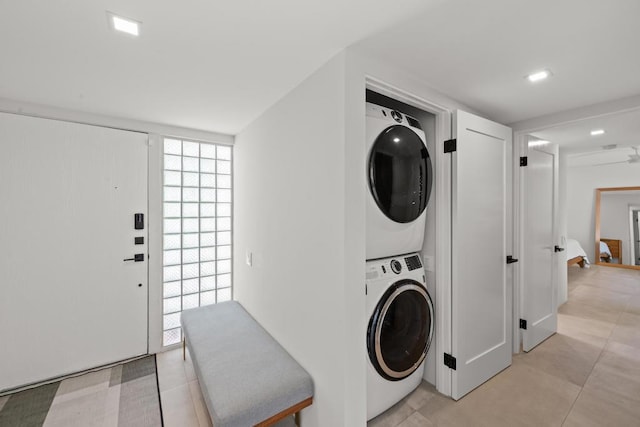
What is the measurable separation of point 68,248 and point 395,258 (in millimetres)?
2656

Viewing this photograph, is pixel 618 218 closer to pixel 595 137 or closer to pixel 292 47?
pixel 595 137

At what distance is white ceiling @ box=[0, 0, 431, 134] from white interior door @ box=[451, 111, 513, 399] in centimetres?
116

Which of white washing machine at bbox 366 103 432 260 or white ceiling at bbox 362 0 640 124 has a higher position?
white ceiling at bbox 362 0 640 124

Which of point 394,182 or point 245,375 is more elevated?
point 394,182

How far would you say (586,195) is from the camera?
18.9 feet

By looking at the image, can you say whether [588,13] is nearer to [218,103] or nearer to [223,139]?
[218,103]

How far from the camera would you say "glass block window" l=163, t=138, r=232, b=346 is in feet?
8.87

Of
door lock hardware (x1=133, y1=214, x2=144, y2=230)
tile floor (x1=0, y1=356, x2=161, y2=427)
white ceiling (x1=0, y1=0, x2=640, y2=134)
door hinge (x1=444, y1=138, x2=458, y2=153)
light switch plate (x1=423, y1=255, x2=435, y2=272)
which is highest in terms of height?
white ceiling (x1=0, y1=0, x2=640, y2=134)

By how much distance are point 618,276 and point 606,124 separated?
433 centimetres

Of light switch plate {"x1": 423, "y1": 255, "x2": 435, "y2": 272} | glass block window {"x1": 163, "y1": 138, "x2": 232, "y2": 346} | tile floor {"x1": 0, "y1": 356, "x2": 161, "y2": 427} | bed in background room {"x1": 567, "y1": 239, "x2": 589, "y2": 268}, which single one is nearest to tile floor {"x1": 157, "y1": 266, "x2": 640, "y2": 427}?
tile floor {"x1": 0, "y1": 356, "x2": 161, "y2": 427}

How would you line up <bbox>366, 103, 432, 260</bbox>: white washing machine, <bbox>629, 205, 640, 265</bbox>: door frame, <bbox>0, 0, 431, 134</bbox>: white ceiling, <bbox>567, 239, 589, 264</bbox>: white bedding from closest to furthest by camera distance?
<bbox>0, 0, 431, 134</bbox>: white ceiling, <bbox>366, 103, 432, 260</bbox>: white washing machine, <bbox>567, 239, 589, 264</bbox>: white bedding, <bbox>629, 205, 640, 265</bbox>: door frame

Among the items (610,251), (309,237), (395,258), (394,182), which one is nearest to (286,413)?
(309,237)

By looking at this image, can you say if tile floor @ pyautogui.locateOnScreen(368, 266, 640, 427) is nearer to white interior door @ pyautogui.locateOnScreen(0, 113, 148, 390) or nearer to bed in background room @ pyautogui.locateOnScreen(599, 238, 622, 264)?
white interior door @ pyautogui.locateOnScreen(0, 113, 148, 390)

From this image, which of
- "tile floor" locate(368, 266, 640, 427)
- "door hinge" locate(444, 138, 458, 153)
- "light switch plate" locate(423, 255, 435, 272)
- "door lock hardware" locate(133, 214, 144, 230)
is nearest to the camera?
"tile floor" locate(368, 266, 640, 427)
